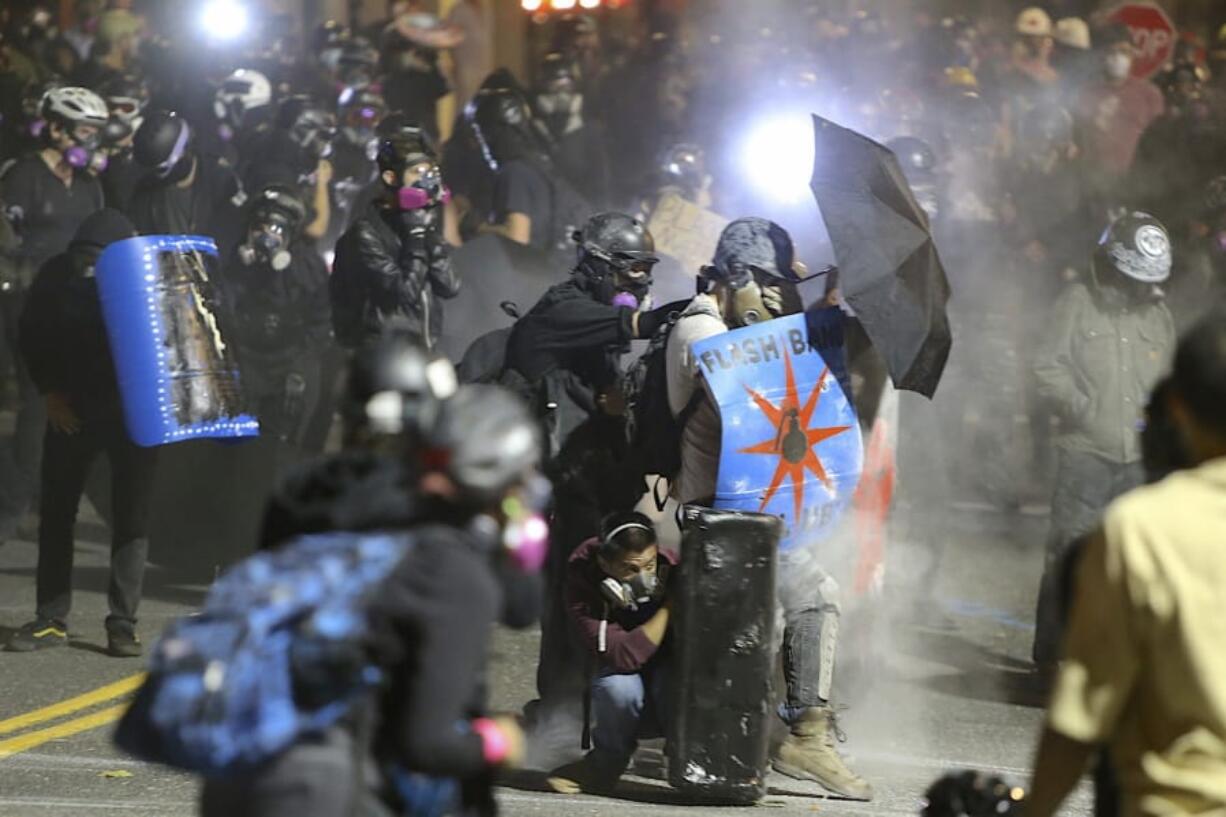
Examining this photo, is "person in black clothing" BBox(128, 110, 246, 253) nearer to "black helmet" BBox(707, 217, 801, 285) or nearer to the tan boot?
"black helmet" BBox(707, 217, 801, 285)

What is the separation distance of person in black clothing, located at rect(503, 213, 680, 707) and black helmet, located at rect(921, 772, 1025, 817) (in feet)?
11.5

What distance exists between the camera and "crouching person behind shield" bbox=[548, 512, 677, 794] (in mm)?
6457

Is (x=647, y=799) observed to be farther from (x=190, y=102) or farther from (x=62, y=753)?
(x=190, y=102)

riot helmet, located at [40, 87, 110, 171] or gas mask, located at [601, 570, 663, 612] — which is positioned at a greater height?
riot helmet, located at [40, 87, 110, 171]

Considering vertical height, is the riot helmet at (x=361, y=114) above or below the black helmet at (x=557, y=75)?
below

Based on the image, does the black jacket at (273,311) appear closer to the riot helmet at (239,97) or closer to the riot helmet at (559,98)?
the riot helmet at (239,97)

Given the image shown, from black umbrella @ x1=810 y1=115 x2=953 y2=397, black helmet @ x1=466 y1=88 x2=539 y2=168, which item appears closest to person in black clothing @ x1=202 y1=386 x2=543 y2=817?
black umbrella @ x1=810 y1=115 x2=953 y2=397

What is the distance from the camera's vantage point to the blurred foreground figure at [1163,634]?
10.2 ft

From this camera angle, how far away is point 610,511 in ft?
23.4

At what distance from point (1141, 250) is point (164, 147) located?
13.4 feet

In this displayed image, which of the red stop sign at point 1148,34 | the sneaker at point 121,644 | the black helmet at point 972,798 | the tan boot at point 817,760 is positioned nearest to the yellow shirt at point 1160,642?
the black helmet at point 972,798

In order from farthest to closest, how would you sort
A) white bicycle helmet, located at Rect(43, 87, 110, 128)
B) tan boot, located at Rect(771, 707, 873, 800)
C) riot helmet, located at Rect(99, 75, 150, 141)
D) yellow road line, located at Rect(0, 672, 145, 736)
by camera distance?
riot helmet, located at Rect(99, 75, 150, 141) < white bicycle helmet, located at Rect(43, 87, 110, 128) < yellow road line, located at Rect(0, 672, 145, 736) < tan boot, located at Rect(771, 707, 873, 800)

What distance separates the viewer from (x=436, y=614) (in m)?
3.12

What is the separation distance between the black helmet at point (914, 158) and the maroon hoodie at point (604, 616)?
93.3 inches
